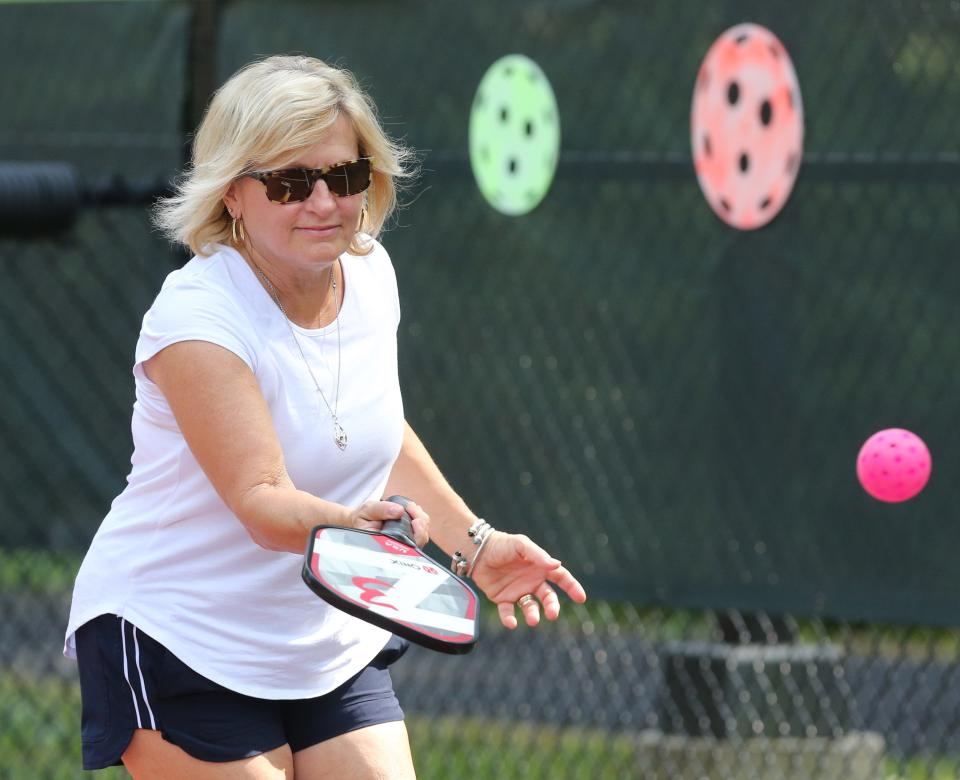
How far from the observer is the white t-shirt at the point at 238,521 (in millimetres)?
2535

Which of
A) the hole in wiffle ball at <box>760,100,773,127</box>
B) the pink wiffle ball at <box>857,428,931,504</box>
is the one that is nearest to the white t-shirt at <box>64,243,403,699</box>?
the pink wiffle ball at <box>857,428,931,504</box>

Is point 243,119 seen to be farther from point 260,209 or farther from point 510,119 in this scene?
point 510,119

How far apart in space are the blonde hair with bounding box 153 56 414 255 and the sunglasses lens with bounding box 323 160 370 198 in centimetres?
5

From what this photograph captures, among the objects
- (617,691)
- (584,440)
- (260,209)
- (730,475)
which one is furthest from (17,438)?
(617,691)

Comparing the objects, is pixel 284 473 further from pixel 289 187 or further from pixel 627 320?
pixel 627 320

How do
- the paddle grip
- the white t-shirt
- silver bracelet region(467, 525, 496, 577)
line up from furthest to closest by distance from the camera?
silver bracelet region(467, 525, 496, 577) < the white t-shirt < the paddle grip

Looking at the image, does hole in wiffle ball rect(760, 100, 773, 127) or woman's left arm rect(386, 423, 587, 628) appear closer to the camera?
woman's left arm rect(386, 423, 587, 628)

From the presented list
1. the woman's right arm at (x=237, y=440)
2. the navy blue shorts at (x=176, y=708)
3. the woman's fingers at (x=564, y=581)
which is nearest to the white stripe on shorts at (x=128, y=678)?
the navy blue shorts at (x=176, y=708)

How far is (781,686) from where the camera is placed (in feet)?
14.5

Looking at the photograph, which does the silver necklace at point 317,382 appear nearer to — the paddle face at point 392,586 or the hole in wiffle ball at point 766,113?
the paddle face at point 392,586

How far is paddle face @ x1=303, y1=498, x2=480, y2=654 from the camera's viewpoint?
2.11m

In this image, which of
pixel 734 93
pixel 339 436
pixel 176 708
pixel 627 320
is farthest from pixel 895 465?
pixel 176 708

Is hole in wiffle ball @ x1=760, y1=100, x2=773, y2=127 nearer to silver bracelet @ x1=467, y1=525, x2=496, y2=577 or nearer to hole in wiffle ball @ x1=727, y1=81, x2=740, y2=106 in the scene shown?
hole in wiffle ball @ x1=727, y1=81, x2=740, y2=106

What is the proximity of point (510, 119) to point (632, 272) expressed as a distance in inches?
21.4
